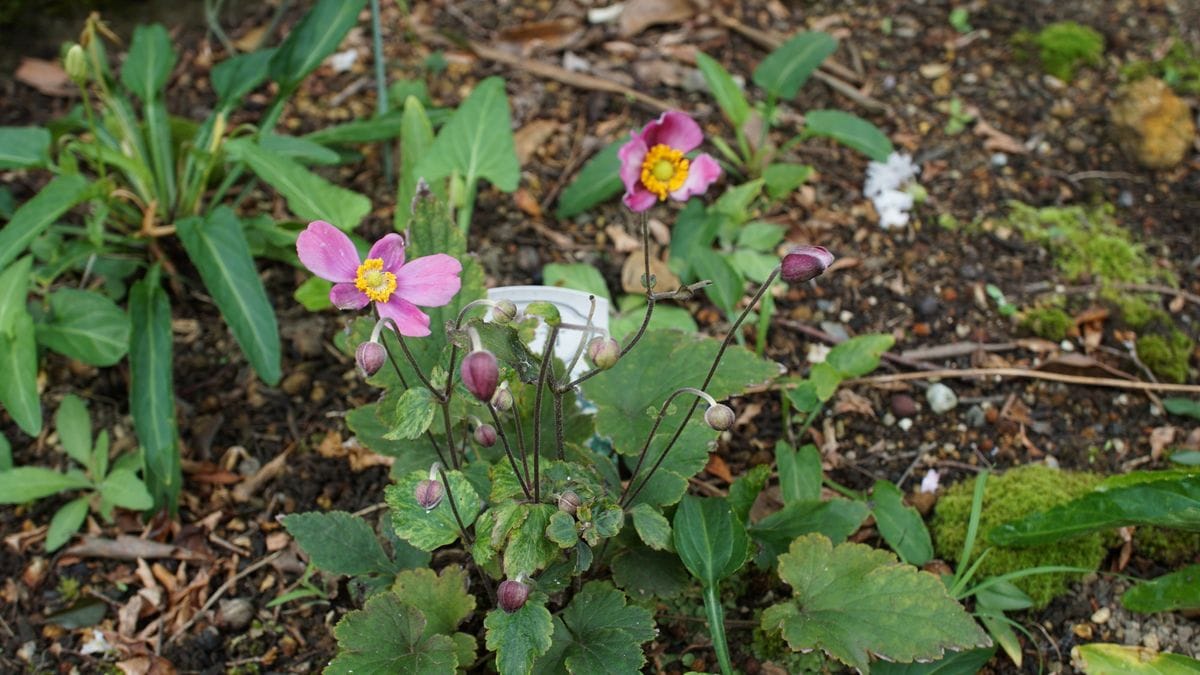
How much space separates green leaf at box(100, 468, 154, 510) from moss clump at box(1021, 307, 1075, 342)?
236cm

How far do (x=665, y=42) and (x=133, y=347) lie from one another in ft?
6.94

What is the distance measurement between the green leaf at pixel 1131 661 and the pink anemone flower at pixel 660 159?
1261 millimetres

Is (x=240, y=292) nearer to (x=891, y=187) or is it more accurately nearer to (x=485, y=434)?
(x=485, y=434)

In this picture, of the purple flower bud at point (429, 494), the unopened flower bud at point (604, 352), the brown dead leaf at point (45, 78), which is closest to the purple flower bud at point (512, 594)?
the purple flower bud at point (429, 494)

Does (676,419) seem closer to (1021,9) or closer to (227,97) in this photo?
(227,97)

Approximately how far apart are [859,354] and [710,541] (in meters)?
→ 0.73

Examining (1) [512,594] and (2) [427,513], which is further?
(2) [427,513]

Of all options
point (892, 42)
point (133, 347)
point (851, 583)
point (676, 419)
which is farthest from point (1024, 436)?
point (133, 347)

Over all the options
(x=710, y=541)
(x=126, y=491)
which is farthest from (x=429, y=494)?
(x=126, y=491)

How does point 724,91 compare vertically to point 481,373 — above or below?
below

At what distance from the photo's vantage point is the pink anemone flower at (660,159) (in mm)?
2088

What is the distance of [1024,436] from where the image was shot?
8.67 ft

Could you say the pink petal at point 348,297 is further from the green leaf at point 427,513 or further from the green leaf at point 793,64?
the green leaf at point 793,64

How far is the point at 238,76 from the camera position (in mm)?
3035
